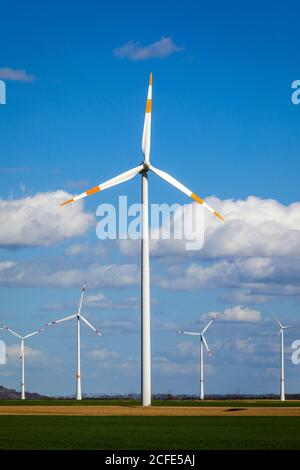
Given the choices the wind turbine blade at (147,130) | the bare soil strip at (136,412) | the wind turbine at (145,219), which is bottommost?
the bare soil strip at (136,412)

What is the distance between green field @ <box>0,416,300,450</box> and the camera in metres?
54.0

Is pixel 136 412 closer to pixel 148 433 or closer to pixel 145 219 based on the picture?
pixel 145 219

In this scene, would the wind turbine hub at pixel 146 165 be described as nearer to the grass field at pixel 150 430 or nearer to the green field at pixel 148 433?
the grass field at pixel 150 430

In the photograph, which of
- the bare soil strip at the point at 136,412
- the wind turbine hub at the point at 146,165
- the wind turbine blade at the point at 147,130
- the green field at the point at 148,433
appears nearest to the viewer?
the green field at the point at 148,433

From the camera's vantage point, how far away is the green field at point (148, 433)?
54.0 meters

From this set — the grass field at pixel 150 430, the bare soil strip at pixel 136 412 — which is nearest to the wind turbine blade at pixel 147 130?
the bare soil strip at pixel 136 412

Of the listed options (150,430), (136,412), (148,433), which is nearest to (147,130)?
(136,412)

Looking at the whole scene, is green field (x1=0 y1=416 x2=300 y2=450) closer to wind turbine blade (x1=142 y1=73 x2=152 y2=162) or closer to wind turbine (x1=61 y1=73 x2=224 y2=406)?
wind turbine (x1=61 y1=73 x2=224 y2=406)

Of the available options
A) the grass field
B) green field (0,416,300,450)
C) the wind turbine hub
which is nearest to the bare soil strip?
the grass field

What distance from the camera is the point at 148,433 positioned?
2464 inches
